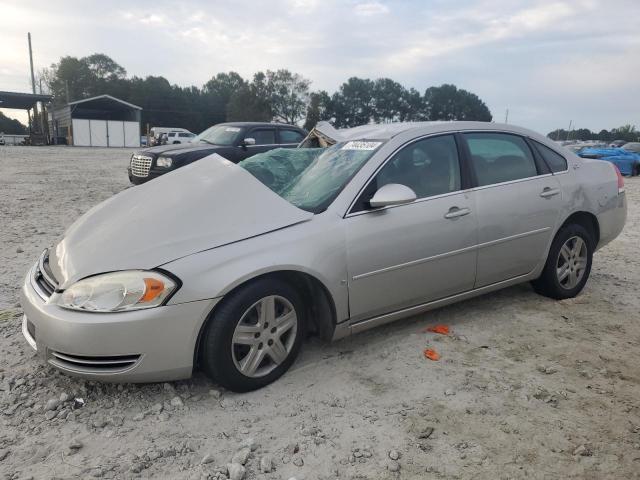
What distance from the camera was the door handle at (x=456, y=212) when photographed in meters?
3.58

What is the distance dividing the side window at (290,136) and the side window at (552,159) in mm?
7320

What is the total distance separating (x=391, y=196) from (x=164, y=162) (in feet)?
23.7

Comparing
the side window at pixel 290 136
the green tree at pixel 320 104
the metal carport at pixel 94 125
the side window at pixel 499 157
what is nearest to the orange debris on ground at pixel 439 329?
the side window at pixel 499 157

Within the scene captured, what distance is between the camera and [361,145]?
3.68 m

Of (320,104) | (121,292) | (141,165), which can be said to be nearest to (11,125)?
(320,104)

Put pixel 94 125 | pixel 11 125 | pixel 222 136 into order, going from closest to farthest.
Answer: pixel 222 136, pixel 94 125, pixel 11 125

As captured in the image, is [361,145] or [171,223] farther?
[361,145]

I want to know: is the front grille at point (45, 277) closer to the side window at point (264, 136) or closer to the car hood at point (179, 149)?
the car hood at point (179, 149)

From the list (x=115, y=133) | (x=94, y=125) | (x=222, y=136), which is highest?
(x=94, y=125)

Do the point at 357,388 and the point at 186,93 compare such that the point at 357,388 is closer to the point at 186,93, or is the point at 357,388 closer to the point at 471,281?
the point at 471,281

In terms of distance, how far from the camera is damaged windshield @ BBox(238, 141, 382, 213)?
334cm

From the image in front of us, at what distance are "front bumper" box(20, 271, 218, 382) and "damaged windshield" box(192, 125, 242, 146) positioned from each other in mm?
7905

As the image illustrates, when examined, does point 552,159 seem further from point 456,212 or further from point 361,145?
point 361,145

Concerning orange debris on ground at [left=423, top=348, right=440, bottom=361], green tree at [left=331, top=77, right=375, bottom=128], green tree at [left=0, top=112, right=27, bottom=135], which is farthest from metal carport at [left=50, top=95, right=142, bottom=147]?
orange debris on ground at [left=423, top=348, right=440, bottom=361]
